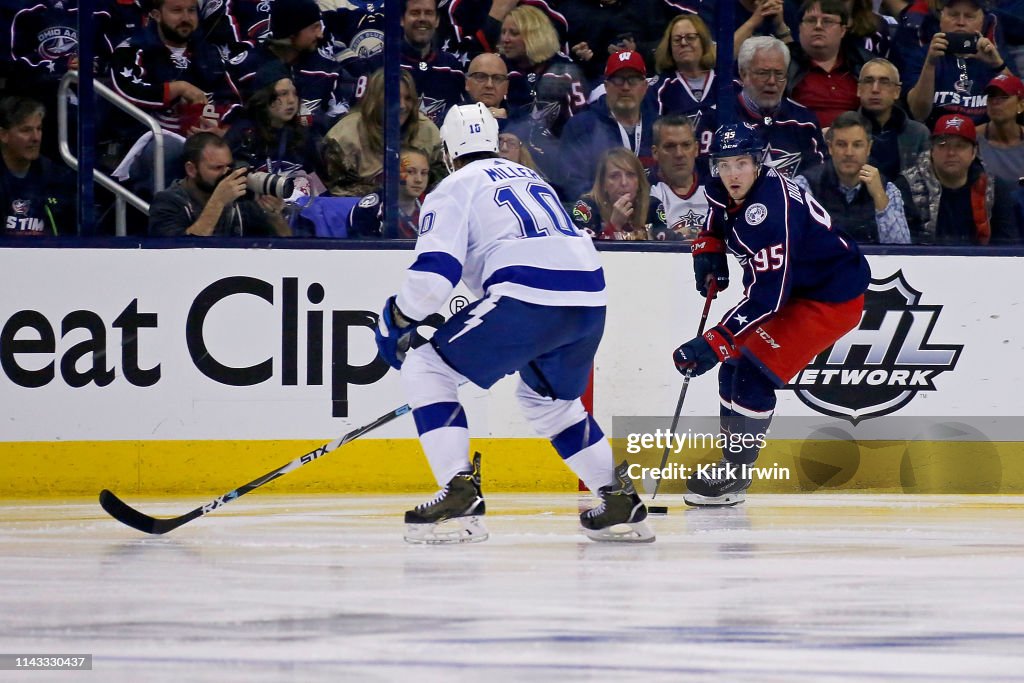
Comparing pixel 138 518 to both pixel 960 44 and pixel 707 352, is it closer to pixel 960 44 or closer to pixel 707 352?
pixel 707 352

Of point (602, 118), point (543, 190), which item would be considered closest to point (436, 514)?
point (543, 190)

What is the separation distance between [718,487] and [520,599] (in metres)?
1.89

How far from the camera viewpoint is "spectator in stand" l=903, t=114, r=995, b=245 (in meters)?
5.52

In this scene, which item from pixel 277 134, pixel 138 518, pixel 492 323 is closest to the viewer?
pixel 492 323

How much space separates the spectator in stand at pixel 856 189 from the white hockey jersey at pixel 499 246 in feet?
6.89

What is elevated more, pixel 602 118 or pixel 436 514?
pixel 602 118

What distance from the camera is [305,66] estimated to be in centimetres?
547

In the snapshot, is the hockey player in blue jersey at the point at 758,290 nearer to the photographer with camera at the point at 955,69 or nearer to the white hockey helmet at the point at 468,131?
the white hockey helmet at the point at 468,131

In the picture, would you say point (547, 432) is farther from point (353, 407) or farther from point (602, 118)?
point (602, 118)

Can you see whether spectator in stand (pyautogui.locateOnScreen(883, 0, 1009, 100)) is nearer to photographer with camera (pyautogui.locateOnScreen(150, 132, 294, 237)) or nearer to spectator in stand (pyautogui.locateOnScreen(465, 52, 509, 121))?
spectator in stand (pyautogui.locateOnScreen(465, 52, 509, 121))

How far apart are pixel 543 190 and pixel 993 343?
224cm

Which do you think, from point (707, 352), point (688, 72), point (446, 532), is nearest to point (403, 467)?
point (707, 352)

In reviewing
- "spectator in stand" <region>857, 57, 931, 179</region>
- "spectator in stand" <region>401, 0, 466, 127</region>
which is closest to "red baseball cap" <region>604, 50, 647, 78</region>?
"spectator in stand" <region>401, 0, 466, 127</region>

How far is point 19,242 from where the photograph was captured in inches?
192
